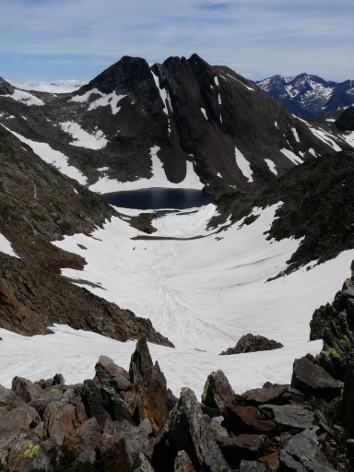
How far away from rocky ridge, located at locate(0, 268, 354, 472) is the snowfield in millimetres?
4216

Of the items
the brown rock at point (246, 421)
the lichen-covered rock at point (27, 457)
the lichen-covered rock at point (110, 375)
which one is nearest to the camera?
the lichen-covered rock at point (27, 457)

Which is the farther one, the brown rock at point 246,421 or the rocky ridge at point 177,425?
the brown rock at point 246,421

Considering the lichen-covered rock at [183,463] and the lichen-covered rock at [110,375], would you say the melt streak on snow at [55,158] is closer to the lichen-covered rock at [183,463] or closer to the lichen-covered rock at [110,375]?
the lichen-covered rock at [110,375]

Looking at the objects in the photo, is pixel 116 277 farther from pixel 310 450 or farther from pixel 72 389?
pixel 310 450

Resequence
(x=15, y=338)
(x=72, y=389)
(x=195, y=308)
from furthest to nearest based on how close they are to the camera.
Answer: (x=195, y=308)
(x=15, y=338)
(x=72, y=389)

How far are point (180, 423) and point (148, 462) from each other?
114cm

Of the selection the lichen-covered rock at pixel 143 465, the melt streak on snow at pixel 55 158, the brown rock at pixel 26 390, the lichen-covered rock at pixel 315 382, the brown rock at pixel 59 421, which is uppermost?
the melt streak on snow at pixel 55 158

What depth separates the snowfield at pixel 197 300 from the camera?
20094 millimetres

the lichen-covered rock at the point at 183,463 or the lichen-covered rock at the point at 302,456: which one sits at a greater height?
the lichen-covered rock at the point at 302,456

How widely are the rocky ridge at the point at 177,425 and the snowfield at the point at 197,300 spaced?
4216 millimetres

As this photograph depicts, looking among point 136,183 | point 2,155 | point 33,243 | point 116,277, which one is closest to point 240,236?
point 116,277

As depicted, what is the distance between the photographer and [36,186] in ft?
246

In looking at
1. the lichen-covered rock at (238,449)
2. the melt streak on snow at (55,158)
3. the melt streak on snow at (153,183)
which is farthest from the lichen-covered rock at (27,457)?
the melt streak on snow at (55,158)

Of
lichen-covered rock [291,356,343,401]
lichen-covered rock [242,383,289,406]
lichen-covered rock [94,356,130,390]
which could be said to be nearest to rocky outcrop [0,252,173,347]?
lichen-covered rock [94,356,130,390]
